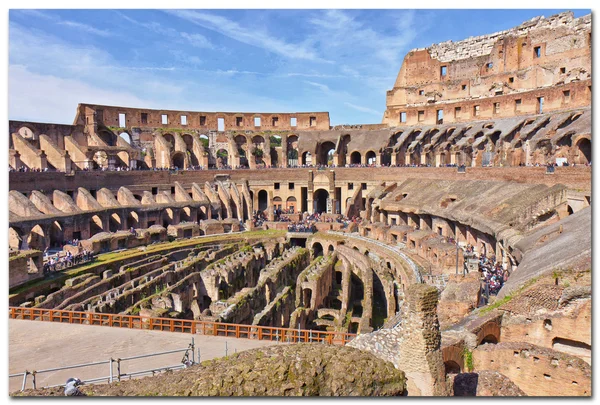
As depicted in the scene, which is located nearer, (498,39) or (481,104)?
(481,104)

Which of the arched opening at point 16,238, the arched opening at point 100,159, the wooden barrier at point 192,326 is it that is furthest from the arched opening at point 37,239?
the arched opening at point 100,159

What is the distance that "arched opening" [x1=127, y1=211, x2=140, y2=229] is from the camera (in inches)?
1292

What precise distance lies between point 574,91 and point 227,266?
2887 centimetres

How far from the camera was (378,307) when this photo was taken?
74.2ft

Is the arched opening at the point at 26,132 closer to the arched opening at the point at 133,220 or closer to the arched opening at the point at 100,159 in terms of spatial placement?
the arched opening at the point at 100,159

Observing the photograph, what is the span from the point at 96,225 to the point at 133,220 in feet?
10.0

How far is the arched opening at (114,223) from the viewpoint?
3222 cm

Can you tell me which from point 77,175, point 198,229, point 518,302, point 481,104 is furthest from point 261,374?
point 481,104

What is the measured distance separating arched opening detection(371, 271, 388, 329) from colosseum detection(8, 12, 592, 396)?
14 cm

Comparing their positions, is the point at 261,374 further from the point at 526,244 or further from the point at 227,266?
the point at 227,266

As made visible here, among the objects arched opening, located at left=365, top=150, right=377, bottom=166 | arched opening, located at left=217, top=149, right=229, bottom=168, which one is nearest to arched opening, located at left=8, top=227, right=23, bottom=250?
arched opening, located at left=217, top=149, right=229, bottom=168

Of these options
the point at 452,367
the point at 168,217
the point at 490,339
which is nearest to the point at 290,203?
the point at 168,217

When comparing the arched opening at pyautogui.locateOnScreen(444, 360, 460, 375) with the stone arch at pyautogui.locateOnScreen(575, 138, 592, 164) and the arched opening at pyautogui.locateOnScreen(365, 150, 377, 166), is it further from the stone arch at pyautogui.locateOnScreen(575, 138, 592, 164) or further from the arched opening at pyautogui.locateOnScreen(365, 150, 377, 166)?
the arched opening at pyautogui.locateOnScreen(365, 150, 377, 166)

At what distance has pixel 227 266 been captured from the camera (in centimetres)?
2417
